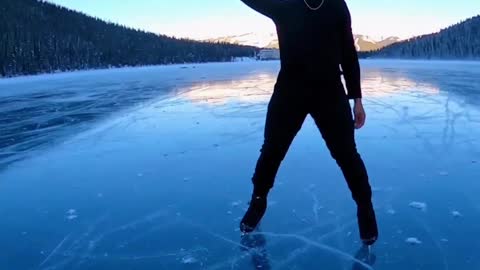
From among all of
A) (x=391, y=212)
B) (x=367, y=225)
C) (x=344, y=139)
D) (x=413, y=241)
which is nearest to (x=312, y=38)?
(x=344, y=139)

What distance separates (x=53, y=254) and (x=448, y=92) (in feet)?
31.2

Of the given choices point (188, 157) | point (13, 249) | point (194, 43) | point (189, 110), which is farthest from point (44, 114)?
point (194, 43)

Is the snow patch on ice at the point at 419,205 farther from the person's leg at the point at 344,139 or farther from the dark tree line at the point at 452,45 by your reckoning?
the dark tree line at the point at 452,45

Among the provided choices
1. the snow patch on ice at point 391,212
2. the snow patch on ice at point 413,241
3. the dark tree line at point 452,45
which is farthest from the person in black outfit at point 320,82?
the dark tree line at point 452,45

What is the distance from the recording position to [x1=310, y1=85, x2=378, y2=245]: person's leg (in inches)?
84.4

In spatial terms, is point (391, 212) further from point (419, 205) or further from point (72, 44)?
point (72, 44)

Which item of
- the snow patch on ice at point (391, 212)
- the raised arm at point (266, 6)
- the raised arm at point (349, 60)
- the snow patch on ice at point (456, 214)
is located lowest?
the snow patch on ice at point (456, 214)

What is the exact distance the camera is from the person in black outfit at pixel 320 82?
2086mm

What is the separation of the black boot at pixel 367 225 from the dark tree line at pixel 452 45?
55.6 meters

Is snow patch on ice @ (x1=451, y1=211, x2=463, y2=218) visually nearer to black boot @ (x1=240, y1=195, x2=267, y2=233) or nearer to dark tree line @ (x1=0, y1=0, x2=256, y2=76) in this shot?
black boot @ (x1=240, y1=195, x2=267, y2=233)

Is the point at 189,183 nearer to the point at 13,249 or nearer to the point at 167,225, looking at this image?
the point at 167,225

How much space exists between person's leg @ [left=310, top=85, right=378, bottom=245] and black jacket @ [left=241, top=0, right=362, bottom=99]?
0.13 metres

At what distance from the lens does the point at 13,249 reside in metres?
2.38

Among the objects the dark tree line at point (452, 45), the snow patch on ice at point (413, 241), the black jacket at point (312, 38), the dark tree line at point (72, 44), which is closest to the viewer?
the black jacket at point (312, 38)
